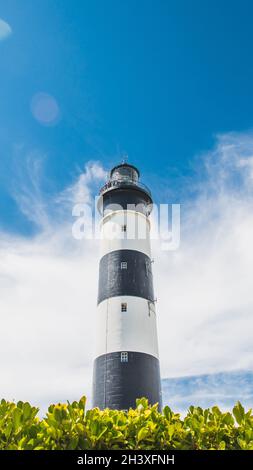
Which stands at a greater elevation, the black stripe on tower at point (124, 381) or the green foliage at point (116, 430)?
the black stripe on tower at point (124, 381)

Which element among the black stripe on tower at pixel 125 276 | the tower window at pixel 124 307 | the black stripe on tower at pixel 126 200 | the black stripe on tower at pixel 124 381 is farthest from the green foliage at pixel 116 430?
the black stripe on tower at pixel 126 200

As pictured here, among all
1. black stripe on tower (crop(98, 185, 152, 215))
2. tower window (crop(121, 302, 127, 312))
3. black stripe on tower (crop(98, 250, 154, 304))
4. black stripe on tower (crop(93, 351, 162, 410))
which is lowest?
black stripe on tower (crop(93, 351, 162, 410))

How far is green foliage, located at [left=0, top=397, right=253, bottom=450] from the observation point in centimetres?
578

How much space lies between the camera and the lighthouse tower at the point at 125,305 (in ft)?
58.0

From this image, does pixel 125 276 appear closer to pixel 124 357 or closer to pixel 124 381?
pixel 124 357

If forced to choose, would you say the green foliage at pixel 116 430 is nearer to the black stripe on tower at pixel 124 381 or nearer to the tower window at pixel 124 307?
the black stripe on tower at pixel 124 381

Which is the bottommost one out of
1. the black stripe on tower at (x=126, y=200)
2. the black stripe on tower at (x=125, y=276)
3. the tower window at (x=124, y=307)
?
the tower window at (x=124, y=307)

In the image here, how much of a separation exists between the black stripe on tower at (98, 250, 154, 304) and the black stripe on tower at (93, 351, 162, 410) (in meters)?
3.48

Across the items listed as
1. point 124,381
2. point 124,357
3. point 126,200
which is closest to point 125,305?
point 124,357

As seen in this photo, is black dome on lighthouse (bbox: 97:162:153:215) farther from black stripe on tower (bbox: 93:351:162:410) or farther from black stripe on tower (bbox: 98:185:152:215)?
black stripe on tower (bbox: 93:351:162:410)

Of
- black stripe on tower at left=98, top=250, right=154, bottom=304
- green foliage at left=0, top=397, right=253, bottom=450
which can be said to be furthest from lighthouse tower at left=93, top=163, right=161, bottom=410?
green foliage at left=0, top=397, right=253, bottom=450

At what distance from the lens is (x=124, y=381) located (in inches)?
687
